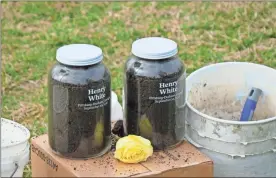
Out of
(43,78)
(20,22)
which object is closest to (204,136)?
(43,78)

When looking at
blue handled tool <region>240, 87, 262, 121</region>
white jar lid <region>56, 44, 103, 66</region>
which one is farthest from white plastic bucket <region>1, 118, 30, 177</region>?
blue handled tool <region>240, 87, 262, 121</region>

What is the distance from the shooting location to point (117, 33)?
383cm

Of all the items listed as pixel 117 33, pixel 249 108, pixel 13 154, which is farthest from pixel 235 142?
pixel 117 33

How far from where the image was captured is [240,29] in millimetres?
3785

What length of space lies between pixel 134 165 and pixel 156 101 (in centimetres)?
19

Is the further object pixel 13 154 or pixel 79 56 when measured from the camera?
pixel 13 154

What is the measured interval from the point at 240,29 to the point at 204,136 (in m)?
1.73

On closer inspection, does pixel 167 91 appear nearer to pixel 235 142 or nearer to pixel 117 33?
pixel 235 142

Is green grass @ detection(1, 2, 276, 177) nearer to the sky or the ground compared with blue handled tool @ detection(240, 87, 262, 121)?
nearer to the ground

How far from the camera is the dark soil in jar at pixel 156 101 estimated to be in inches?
78.2

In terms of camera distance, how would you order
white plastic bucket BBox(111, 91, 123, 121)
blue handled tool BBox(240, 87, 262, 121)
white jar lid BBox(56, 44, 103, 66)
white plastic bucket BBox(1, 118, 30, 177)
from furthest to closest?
white plastic bucket BBox(111, 91, 123, 121) < blue handled tool BBox(240, 87, 262, 121) < white plastic bucket BBox(1, 118, 30, 177) < white jar lid BBox(56, 44, 103, 66)

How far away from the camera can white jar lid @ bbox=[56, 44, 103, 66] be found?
75.4 inches

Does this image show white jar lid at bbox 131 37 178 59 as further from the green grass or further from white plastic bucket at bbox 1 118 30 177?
the green grass

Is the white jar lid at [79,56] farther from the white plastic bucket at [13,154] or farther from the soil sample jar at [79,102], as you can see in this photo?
the white plastic bucket at [13,154]
